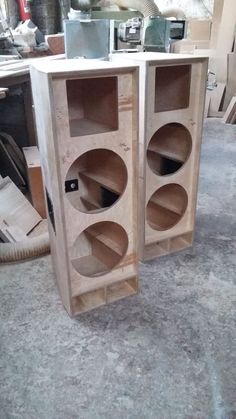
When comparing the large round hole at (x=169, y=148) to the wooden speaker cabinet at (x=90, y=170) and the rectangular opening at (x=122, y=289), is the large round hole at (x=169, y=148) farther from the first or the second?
the rectangular opening at (x=122, y=289)

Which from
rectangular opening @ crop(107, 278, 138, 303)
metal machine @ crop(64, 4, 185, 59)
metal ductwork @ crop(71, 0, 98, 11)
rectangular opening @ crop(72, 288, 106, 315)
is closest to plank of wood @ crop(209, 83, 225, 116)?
metal machine @ crop(64, 4, 185, 59)

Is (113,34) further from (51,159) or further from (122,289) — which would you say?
(122,289)

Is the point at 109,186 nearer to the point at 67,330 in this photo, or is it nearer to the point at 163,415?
the point at 67,330

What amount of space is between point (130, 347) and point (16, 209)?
1.34 metres

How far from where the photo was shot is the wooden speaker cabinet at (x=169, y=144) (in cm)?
167

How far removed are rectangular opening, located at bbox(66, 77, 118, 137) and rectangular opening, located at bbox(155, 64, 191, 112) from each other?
39cm

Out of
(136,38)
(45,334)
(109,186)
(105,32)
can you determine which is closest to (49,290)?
(45,334)

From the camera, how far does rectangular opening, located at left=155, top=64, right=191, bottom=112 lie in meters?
1.81

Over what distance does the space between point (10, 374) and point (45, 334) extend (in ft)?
0.74

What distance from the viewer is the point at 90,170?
1.83 m

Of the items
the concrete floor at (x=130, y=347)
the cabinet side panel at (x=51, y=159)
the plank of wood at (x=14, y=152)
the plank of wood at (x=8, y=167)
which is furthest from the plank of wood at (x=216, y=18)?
the cabinet side panel at (x=51, y=159)

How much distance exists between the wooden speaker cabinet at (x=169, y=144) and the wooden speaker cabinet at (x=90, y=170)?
0.73 feet

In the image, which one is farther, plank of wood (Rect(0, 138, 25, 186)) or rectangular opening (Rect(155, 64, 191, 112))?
plank of wood (Rect(0, 138, 25, 186))

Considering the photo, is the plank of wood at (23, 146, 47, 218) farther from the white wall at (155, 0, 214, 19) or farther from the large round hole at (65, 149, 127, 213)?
the white wall at (155, 0, 214, 19)
